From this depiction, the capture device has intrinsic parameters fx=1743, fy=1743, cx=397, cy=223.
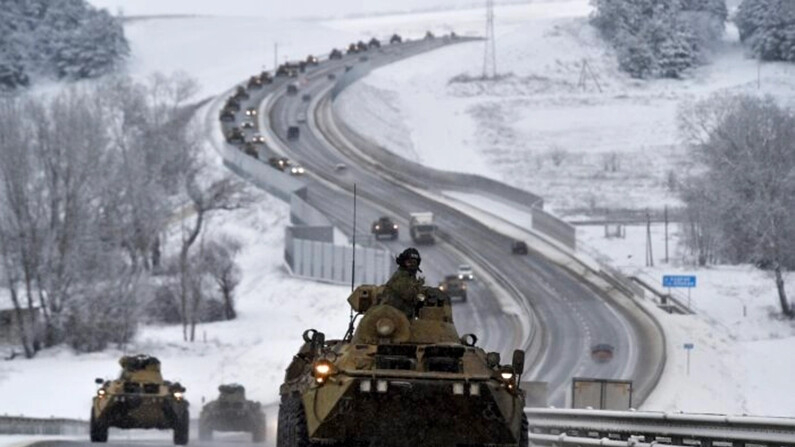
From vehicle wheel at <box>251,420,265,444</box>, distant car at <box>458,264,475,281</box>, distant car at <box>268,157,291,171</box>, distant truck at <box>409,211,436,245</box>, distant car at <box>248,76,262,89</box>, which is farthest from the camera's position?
distant car at <box>248,76,262,89</box>

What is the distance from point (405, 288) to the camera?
20625mm

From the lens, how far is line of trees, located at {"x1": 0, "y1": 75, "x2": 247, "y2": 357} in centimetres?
7519

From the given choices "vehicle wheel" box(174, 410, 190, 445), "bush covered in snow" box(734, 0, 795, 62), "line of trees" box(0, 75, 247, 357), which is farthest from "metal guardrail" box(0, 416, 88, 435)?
"bush covered in snow" box(734, 0, 795, 62)

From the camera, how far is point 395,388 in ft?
60.2

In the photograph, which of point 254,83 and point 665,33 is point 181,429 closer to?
point 665,33

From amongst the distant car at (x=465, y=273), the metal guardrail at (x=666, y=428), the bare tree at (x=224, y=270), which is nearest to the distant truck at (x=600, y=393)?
the metal guardrail at (x=666, y=428)

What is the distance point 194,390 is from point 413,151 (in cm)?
7209

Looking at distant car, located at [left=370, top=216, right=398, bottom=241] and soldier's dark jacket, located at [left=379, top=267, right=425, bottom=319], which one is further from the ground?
distant car, located at [left=370, top=216, right=398, bottom=241]

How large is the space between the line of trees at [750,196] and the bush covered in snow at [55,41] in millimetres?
88561

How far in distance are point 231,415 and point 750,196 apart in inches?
1604

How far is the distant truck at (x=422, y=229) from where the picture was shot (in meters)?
88.5

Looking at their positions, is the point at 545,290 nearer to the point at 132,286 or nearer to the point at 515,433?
the point at 132,286

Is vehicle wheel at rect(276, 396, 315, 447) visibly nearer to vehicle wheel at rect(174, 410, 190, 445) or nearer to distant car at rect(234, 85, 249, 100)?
vehicle wheel at rect(174, 410, 190, 445)

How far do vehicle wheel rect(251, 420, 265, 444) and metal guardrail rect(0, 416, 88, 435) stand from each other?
408 cm
